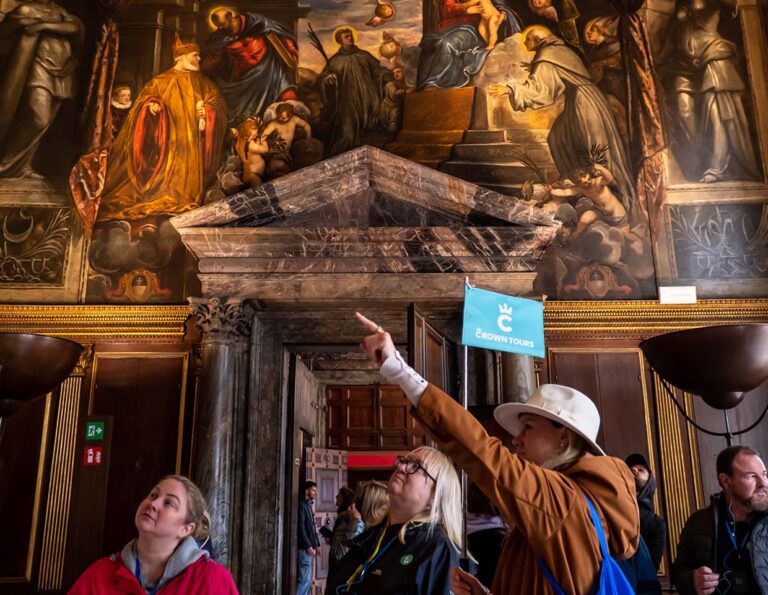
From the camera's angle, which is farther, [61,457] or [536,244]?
[61,457]

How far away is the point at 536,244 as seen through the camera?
7000mm

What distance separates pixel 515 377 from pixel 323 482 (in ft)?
13.1

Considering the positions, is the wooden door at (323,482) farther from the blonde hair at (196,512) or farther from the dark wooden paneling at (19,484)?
the blonde hair at (196,512)

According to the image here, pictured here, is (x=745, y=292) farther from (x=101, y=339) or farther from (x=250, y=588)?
(x=101, y=339)

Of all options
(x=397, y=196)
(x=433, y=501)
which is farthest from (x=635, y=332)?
(x=433, y=501)

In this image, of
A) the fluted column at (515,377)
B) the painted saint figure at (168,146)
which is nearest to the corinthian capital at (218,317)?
the painted saint figure at (168,146)

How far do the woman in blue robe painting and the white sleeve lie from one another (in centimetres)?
738

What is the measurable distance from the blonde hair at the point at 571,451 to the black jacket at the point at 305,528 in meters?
5.89

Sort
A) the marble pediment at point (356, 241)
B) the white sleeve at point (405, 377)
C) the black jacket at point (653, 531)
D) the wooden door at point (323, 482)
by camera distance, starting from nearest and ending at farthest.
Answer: the white sleeve at point (405, 377), the black jacket at point (653, 531), the marble pediment at point (356, 241), the wooden door at point (323, 482)

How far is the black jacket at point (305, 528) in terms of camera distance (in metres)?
7.53

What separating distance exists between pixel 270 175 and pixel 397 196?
6.54 ft

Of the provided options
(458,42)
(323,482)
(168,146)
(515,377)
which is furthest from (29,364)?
(458,42)

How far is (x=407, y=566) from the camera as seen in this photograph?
2.49 metres

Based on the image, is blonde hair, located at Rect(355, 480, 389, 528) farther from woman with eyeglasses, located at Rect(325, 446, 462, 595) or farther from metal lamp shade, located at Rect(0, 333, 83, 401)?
metal lamp shade, located at Rect(0, 333, 83, 401)
